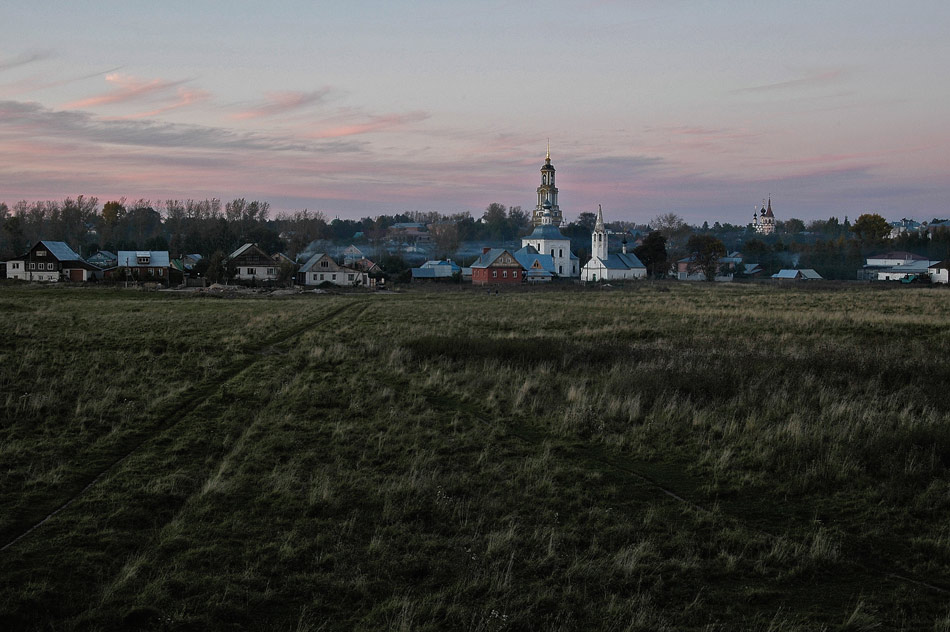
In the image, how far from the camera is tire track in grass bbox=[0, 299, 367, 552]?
8.26 m

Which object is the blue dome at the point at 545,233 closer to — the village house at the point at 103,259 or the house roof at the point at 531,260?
the house roof at the point at 531,260

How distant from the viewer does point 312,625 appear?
239 inches

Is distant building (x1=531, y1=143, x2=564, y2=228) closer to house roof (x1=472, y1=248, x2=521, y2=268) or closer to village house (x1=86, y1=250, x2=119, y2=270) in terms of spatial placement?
house roof (x1=472, y1=248, x2=521, y2=268)

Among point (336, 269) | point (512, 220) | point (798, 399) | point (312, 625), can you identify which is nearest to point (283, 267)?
point (336, 269)

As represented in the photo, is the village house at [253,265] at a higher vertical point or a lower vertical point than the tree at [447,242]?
lower

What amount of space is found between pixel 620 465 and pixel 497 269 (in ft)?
271

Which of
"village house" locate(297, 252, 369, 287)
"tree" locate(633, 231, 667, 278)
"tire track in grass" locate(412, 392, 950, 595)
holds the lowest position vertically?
"tire track in grass" locate(412, 392, 950, 595)

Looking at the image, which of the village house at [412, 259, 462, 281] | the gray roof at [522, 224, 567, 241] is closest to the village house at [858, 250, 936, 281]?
the gray roof at [522, 224, 567, 241]

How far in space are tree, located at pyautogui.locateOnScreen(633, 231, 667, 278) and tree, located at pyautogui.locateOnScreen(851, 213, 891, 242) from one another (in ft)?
188

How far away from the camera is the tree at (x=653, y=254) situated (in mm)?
→ 109438

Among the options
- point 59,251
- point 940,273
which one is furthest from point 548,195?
point 59,251

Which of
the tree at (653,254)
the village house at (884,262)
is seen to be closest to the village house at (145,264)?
the tree at (653,254)

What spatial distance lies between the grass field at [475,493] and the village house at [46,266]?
215 feet

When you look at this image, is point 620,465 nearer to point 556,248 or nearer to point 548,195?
point 556,248
